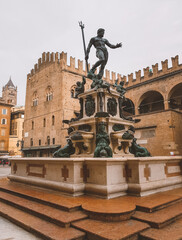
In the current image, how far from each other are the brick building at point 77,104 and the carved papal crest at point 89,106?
452 inches

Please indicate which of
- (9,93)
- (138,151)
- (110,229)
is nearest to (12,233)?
(110,229)

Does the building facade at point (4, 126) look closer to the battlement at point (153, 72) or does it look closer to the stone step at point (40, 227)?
the battlement at point (153, 72)

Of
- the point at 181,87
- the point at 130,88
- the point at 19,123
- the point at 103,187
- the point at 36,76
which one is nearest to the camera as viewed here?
the point at 103,187

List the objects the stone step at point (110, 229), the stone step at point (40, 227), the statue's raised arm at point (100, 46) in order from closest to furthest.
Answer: the stone step at point (110, 229) → the stone step at point (40, 227) → the statue's raised arm at point (100, 46)

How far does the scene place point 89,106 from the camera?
253 inches

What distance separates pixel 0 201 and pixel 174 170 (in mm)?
4368

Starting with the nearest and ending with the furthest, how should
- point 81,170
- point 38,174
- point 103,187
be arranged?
point 103,187 < point 81,170 < point 38,174

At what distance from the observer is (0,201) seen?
431cm

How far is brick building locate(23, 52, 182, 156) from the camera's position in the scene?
1677cm

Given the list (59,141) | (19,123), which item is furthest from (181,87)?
(19,123)

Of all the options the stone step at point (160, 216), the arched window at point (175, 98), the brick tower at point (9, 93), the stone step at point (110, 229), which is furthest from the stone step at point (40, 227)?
the brick tower at point (9, 93)

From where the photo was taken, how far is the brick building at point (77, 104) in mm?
16766

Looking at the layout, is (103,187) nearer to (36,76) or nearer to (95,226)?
(95,226)

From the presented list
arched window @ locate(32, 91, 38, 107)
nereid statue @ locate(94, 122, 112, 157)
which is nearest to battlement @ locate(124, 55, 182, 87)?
arched window @ locate(32, 91, 38, 107)
